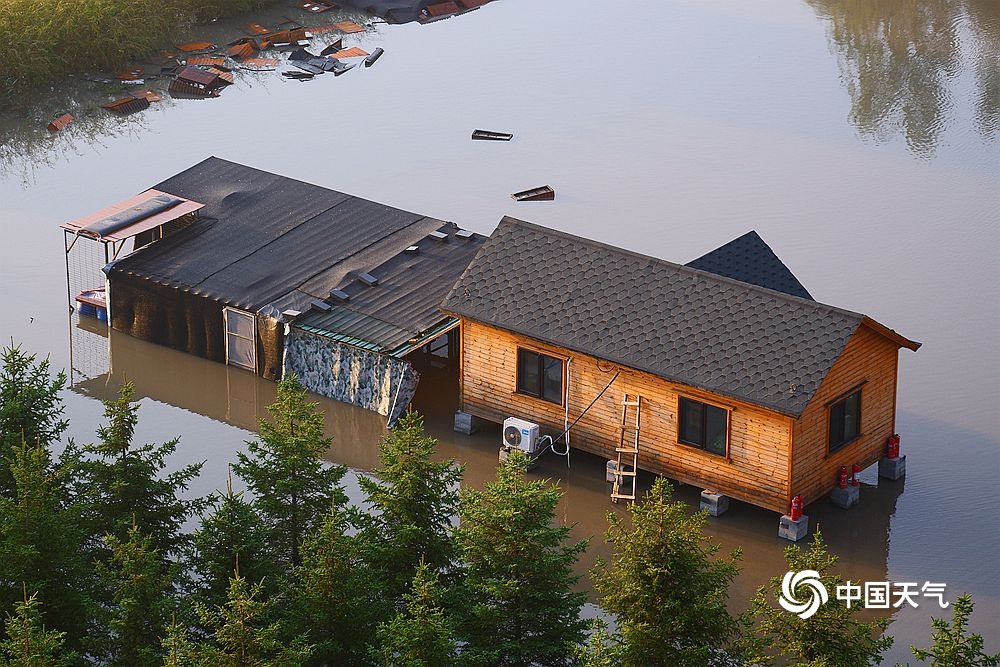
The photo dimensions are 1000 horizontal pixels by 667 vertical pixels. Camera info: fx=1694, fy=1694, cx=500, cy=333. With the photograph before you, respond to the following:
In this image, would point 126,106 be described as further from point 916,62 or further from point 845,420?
point 845,420

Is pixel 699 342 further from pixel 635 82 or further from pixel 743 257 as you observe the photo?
pixel 635 82

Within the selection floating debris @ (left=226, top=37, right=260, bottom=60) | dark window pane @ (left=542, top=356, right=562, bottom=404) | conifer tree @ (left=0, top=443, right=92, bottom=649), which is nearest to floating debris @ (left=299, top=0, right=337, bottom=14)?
floating debris @ (left=226, top=37, right=260, bottom=60)

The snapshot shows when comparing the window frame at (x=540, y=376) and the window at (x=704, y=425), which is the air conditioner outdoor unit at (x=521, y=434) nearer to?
the window frame at (x=540, y=376)

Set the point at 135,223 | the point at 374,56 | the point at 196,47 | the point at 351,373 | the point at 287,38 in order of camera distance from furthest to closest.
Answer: the point at 287,38
the point at 196,47
the point at 374,56
the point at 135,223
the point at 351,373

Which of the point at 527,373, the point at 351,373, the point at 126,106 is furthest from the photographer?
the point at 126,106

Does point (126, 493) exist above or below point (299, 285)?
below

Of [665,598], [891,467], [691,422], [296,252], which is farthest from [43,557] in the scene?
[891,467]

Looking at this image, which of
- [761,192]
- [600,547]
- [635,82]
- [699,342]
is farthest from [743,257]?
[635,82]

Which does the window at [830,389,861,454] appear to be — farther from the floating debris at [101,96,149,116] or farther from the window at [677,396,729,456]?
the floating debris at [101,96,149,116]
